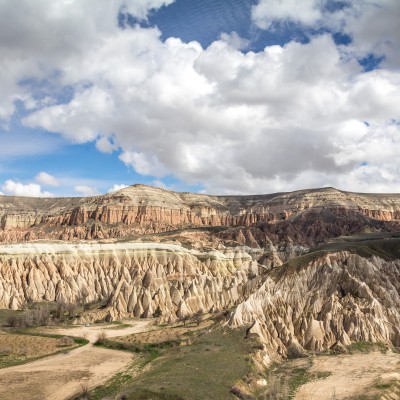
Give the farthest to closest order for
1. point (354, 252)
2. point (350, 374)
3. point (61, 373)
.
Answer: point (354, 252) < point (61, 373) < point (350, 374)

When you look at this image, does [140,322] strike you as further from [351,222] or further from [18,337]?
[351,222]

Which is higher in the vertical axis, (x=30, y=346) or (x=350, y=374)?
(x=30, y=346)

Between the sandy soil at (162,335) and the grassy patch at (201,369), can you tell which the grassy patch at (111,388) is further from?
the sandy soil at (162,335)

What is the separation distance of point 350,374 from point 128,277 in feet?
227

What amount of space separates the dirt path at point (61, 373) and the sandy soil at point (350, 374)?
666 inches

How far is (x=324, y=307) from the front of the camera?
56562mm

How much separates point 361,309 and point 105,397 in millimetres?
33094

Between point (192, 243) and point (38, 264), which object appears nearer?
point (38, 264)

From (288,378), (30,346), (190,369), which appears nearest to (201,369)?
(190,369)

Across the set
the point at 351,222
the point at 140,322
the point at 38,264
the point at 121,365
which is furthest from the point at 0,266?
the point at 351,222

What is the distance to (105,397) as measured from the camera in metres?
33.7

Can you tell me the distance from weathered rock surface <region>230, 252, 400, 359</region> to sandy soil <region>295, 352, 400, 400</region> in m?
5.11

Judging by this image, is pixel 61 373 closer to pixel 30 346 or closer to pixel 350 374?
pixel 30 346

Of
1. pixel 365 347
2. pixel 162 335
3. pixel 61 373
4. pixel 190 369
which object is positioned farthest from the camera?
A: pixel 162 335
